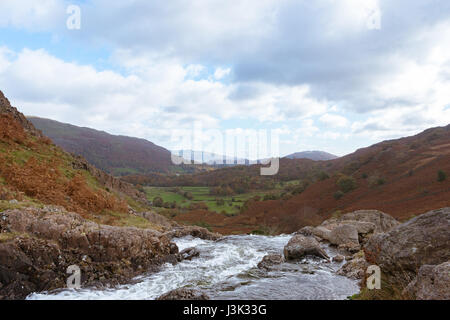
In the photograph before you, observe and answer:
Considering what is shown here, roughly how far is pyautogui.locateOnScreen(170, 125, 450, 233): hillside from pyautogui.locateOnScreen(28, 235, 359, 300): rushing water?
2761cm

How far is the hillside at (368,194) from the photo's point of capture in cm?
4494

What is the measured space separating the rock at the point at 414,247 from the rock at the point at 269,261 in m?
8.09

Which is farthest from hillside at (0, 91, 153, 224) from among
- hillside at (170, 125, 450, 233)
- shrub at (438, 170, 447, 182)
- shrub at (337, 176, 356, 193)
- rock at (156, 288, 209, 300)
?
shrub at (337, 176, 356, 193)

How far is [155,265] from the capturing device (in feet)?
47.1

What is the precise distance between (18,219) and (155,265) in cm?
646

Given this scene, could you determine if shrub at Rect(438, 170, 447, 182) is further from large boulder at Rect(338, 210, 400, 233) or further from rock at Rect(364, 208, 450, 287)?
rock at Rect(364, 208, 450, 287)

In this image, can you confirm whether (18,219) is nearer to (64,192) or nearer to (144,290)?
(144,290)

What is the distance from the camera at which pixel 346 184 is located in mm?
64938

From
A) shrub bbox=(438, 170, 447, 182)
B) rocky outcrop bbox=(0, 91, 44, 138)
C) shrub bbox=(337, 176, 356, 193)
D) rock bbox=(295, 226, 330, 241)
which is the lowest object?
rock bbox=(295, 226, 330, 241)

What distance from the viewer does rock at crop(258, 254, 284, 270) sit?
15.6 m

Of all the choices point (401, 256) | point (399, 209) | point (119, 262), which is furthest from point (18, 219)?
point (399, 209)

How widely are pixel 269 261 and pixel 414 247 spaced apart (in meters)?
9.83

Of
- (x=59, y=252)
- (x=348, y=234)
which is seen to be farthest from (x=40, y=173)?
(x=348, y=234)

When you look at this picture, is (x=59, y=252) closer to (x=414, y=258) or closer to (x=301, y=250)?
(x=414, y=258)
